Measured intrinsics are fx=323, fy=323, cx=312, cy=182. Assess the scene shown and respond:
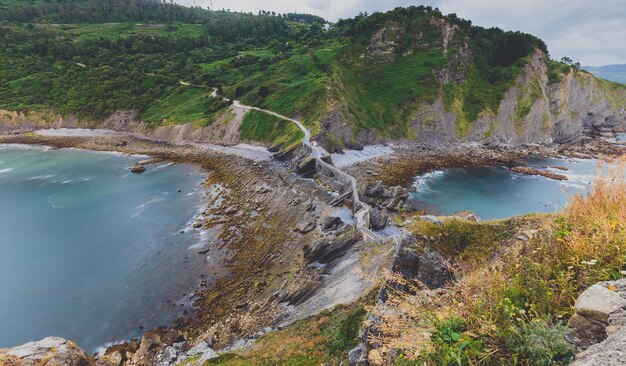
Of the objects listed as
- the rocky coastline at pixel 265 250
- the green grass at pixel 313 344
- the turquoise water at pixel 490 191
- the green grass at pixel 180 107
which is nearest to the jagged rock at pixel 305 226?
the rocky coastline at pixel 265 250

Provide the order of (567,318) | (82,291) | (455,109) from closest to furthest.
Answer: (567,318) < (82,291) < (455,109)

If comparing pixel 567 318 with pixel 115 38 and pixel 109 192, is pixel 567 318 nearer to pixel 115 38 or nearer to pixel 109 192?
pixel 109 192

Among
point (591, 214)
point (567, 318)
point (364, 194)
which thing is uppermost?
point (591, 214)

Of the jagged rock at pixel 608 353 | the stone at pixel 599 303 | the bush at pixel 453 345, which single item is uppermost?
the stone at pixel 599 303

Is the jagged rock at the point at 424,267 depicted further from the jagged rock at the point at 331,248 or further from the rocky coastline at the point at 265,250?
the jagged rock at the point at 331,248

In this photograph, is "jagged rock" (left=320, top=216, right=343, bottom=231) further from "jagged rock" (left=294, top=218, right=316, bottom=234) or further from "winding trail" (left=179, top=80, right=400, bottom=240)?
"winding trail" (left=179, top=80, right=400, bottom=240)

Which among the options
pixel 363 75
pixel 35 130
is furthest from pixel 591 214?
pixel 35 130
